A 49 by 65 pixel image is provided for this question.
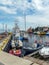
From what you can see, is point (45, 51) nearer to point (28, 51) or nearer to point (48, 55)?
point (48, 55)

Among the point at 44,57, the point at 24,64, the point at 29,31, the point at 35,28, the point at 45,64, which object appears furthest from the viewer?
the point at 35,28

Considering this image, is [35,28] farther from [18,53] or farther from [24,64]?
[24,64]

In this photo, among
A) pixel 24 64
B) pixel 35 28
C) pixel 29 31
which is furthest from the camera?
pixel 35 28

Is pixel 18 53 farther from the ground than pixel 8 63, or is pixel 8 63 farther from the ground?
pixel 8 63

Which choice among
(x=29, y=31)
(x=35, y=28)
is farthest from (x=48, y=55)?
(x=35, y=28)

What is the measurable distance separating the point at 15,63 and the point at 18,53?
234 inches

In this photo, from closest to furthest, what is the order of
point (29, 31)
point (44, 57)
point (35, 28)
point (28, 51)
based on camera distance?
point (44, 57) → point (28, 51) → point (29, 31) → point (35, 28)

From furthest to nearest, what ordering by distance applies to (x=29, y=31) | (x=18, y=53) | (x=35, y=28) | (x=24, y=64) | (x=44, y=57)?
(x=35, y=28) < (x=29, y=31) < (x=18, y=53) < (x=44, y=57) < (x=24, y=64)

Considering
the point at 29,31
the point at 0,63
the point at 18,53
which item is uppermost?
the point at 0,63

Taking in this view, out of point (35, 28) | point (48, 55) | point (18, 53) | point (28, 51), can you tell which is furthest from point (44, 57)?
point (35, 28)

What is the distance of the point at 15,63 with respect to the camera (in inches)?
282

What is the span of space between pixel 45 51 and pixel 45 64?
11.7 ft

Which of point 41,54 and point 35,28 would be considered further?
point 35,28

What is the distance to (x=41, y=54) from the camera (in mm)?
12094
